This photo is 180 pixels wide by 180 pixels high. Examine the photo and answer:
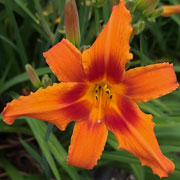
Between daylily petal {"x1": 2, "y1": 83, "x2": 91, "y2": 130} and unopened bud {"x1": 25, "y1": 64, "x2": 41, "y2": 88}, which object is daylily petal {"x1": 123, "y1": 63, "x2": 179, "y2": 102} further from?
unopened bud {"x1": 25, "y1": 64, "x2": 41, "y2": 88}

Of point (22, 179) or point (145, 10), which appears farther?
point (22, 179)

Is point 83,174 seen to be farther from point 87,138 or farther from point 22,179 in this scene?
point 87,138

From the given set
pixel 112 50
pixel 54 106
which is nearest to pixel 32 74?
pixel 54 106

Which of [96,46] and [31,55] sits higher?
[96,46]

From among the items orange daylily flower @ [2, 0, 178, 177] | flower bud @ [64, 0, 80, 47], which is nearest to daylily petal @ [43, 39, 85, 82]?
orange daylily flower @ [2, 0, 178, 177]

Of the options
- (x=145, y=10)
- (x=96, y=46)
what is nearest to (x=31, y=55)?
(x=145, y=10)

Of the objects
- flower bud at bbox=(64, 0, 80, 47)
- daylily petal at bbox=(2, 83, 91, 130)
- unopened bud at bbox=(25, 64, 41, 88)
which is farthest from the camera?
unopened bud at bbox=(25, 64, 41, 88)

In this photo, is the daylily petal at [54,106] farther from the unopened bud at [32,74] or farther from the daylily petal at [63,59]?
the unopened bud at [32,74]
